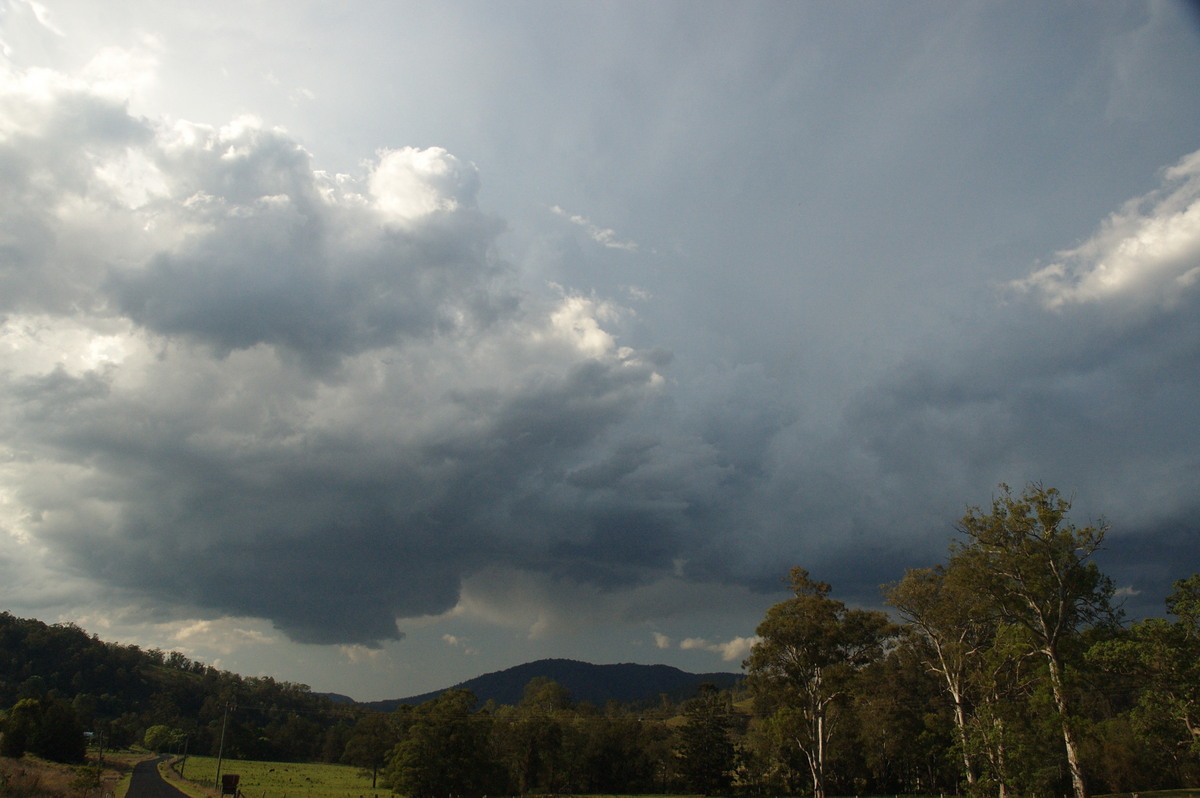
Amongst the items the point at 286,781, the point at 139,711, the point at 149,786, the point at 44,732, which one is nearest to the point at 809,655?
the point at 149,786

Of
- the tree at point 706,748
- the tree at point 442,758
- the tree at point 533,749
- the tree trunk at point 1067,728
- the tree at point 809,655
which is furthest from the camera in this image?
the tree at point 706,748

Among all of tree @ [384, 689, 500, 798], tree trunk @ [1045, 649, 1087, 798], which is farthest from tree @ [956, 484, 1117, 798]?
tree @ [384, 689, 500, 798]

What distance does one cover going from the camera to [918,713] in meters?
75.0

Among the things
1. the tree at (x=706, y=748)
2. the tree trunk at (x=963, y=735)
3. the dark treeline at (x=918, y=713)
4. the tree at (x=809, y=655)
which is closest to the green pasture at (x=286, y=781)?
the dark treeline at (x=918, y=713)

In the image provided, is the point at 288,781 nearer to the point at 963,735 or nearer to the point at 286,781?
the point at 286,781

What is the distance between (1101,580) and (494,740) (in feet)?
234

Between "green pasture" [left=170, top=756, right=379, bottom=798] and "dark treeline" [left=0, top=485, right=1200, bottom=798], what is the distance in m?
8.72

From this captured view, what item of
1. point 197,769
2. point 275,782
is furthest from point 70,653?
point 275,782

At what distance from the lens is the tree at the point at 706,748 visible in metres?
87.4

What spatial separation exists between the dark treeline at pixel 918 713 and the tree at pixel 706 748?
7.8 inches

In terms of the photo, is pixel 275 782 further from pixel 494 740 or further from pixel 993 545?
pixel 993 545

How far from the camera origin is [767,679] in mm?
50500

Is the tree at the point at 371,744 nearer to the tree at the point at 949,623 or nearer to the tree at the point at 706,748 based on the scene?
the tree at the point at 706,748

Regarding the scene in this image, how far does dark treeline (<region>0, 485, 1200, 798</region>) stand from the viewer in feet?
117
